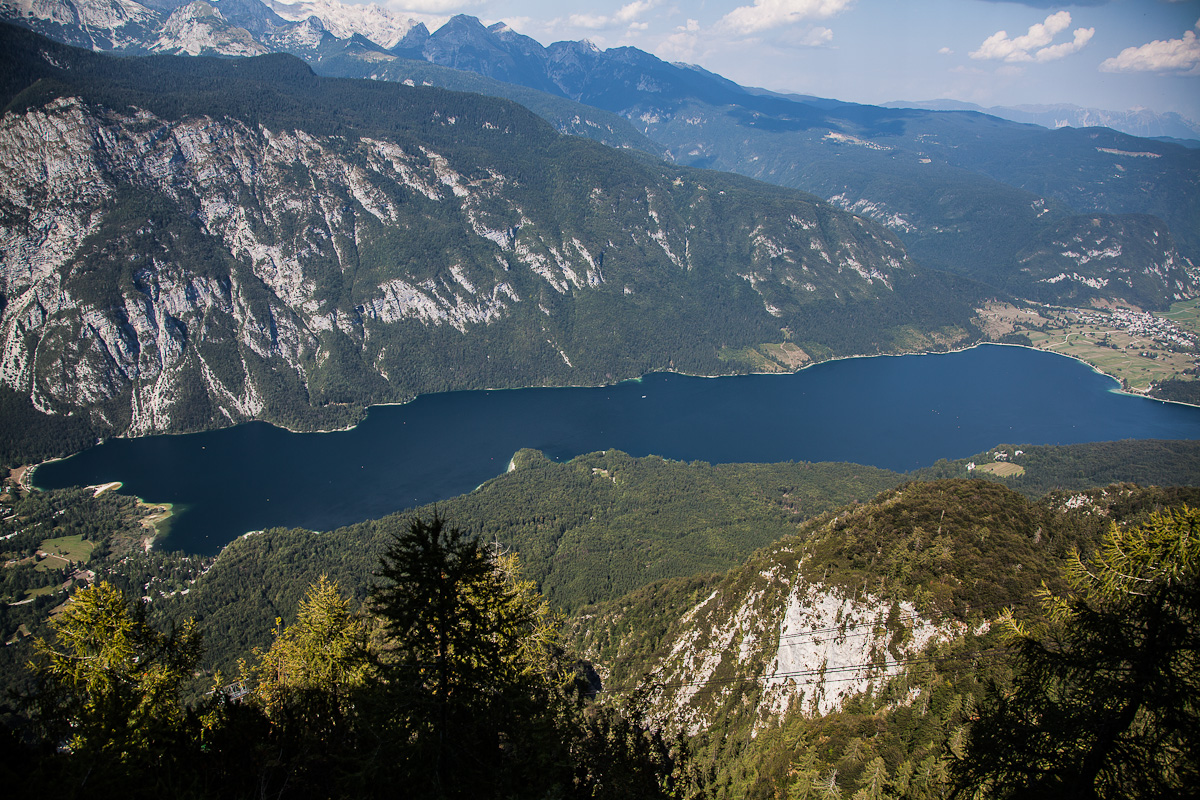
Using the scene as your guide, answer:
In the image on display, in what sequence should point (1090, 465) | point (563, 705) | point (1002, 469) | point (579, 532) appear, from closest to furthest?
point (563, 705) < point (579, 532) < point (1090, 465) < point (1002, 469)

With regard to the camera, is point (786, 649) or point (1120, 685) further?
point (786, 649)

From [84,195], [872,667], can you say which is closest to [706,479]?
[872,667]

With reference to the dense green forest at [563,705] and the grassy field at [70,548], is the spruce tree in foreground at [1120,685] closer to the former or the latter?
the dense green forest at [563,705]

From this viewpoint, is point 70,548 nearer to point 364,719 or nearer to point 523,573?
point 523,573

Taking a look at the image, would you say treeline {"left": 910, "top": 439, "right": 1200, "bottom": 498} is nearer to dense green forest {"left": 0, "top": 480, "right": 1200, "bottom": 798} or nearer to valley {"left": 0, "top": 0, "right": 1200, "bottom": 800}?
valley {"left": 0, "top": 0, "right": 1200, "bottom": 800}

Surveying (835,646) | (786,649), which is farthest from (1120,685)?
(786,649)

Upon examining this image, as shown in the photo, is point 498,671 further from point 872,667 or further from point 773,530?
point 773,530
